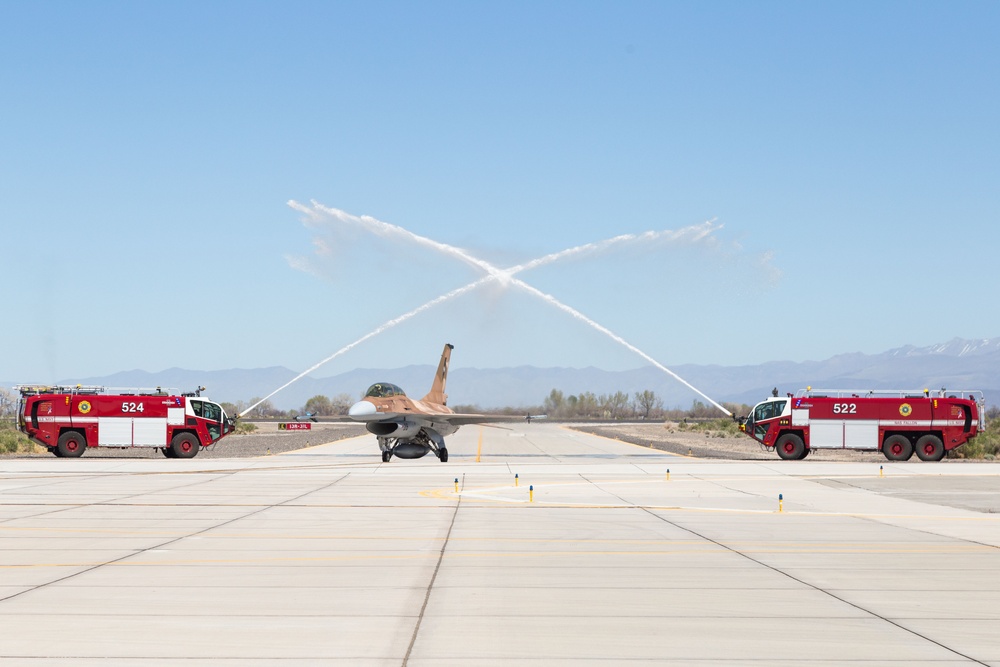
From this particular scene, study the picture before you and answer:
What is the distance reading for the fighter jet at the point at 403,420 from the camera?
1729 inches

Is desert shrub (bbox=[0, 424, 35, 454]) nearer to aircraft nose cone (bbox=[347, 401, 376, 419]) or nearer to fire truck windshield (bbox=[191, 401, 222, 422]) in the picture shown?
fire truck windshield (bbox=[191, 401, 222, 422])

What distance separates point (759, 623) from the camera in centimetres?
1131

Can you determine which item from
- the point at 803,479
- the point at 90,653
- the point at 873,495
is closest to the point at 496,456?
the point at 803,479

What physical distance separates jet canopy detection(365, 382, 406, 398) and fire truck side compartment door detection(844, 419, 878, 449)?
69.8 feet

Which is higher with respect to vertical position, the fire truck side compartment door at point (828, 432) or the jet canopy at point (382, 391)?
the jet canopy at point (382, 391)

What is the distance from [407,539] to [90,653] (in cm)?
979

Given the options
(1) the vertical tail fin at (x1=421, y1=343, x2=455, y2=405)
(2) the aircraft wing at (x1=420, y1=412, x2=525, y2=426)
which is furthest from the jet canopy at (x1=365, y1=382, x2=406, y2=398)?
(1) the vertical tail fin at (x1=421, y1=343, x2=455, y2=405)

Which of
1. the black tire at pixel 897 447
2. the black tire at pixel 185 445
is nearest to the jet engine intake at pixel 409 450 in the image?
the black tire at pixel 185 445

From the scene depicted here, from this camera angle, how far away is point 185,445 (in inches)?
1966

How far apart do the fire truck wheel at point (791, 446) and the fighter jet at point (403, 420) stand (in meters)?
13.3

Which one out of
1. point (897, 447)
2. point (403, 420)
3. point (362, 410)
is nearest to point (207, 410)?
point (403, 420)

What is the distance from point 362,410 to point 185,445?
12389 millimetres

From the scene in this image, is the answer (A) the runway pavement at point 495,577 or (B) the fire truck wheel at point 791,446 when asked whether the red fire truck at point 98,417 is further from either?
(B) the fire truck wheel at point 791,446

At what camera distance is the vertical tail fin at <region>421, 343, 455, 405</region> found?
175ft
